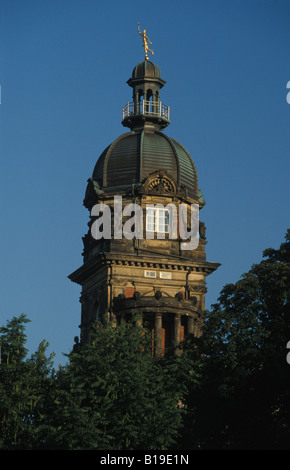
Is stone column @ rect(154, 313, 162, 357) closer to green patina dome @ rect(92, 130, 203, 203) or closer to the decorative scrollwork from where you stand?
the decorative scrollwork

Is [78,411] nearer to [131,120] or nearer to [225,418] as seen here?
[225,418]

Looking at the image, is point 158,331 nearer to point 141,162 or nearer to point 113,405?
point 141,162

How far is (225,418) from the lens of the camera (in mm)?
80938

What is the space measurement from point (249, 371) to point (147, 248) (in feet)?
73.4

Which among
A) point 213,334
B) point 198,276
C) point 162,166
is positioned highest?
point 162,166

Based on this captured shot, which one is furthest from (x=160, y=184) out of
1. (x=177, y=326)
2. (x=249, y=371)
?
(x=249, y=371)

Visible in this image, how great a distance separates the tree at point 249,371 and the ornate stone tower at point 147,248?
43.7 ft

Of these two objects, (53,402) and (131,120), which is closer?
(53,402)

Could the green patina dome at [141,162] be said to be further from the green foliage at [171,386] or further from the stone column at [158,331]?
the green foliage at [171,386]

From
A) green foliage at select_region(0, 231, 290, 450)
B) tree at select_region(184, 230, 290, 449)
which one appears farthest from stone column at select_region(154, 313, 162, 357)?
tree at select_region(184, 230, 290, 449)

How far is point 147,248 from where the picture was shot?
10194 centimetres
